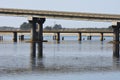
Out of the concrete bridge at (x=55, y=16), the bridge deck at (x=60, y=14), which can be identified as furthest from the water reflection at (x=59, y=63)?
the concrete bridge at (x=55, y=16)

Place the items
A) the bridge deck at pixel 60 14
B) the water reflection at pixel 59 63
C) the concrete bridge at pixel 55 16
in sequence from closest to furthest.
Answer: the water reflection at pixel 59 63 → the bridge deck at pixel 60 14 → the concrete bridge at pixel 55 16

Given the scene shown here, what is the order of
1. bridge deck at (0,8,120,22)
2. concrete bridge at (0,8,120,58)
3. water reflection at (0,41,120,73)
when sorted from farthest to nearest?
concrete bridge at (0,8,120,58) < bridge deck at (0,8,120,22) < water reflection at (0,41,120,73)

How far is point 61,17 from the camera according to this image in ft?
518

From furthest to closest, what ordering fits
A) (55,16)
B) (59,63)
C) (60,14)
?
(55,16) < (60,14) < (59,63)

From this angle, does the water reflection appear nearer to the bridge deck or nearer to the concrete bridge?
the bridge deck

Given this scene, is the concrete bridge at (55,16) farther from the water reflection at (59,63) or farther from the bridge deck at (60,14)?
the water reflection at (59,63)

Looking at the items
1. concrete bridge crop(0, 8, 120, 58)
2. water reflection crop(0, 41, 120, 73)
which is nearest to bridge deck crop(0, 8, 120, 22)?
concrete bridge crop(0, 8, 120, 58)

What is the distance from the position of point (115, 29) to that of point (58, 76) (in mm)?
115518

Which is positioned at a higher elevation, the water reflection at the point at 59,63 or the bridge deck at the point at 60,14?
the bridge deck at the point at 60,14

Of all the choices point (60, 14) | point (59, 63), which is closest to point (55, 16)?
point (60, 14)

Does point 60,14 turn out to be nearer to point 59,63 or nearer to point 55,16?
A: point 55,16

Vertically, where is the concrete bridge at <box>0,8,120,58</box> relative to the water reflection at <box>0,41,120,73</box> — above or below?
above

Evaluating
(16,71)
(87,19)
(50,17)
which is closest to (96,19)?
(87,19)

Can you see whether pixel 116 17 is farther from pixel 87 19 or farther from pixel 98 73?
pixel 98 73
